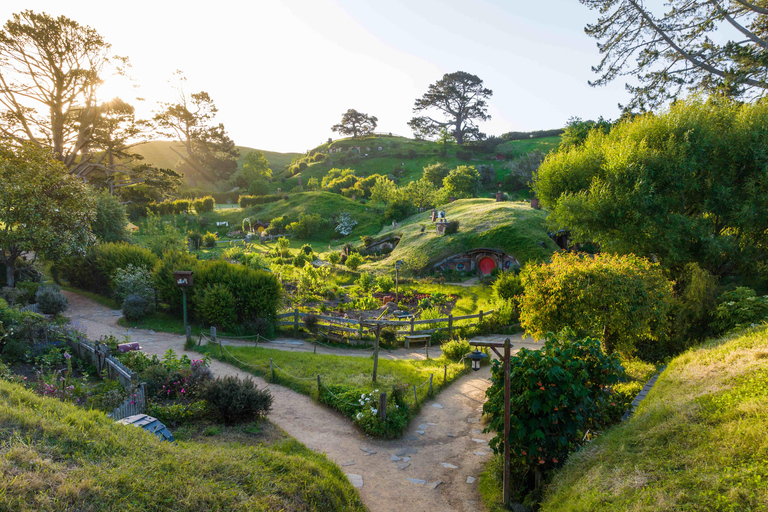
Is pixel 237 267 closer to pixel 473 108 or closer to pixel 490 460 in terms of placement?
pixel 490 460

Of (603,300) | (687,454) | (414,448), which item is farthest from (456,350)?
(687,454)

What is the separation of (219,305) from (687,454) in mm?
16053

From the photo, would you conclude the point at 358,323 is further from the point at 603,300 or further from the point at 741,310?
the point at 741,310

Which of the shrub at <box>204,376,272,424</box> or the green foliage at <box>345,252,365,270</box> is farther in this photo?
the green foliage at <box>345,252,365,270</box>

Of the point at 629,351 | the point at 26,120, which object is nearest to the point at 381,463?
the point at 629,351

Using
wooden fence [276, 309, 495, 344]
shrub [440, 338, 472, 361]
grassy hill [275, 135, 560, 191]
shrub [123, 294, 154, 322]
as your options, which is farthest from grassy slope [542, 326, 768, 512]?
grassy hill [275, 135, 560, 191]

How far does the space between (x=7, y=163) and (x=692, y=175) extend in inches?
1090

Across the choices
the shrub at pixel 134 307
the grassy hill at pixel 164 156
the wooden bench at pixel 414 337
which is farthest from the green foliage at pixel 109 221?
the grassy hill at pixel 164 156

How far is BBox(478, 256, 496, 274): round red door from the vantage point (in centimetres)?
2981

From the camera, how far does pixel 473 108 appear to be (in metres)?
86.1

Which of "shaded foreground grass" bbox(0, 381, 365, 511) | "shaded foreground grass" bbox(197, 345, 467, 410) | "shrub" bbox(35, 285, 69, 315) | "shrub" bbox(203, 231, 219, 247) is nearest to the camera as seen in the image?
"shaded foreground grass" bbox(0, 381, 365, 511)

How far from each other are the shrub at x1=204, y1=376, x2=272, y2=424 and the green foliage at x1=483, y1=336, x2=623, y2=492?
16.8 feet

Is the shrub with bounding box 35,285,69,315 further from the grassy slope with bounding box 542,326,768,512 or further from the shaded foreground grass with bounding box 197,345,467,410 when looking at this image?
the grassy slope with bounding box 542,326,768,512

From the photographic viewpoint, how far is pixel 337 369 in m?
13.3
